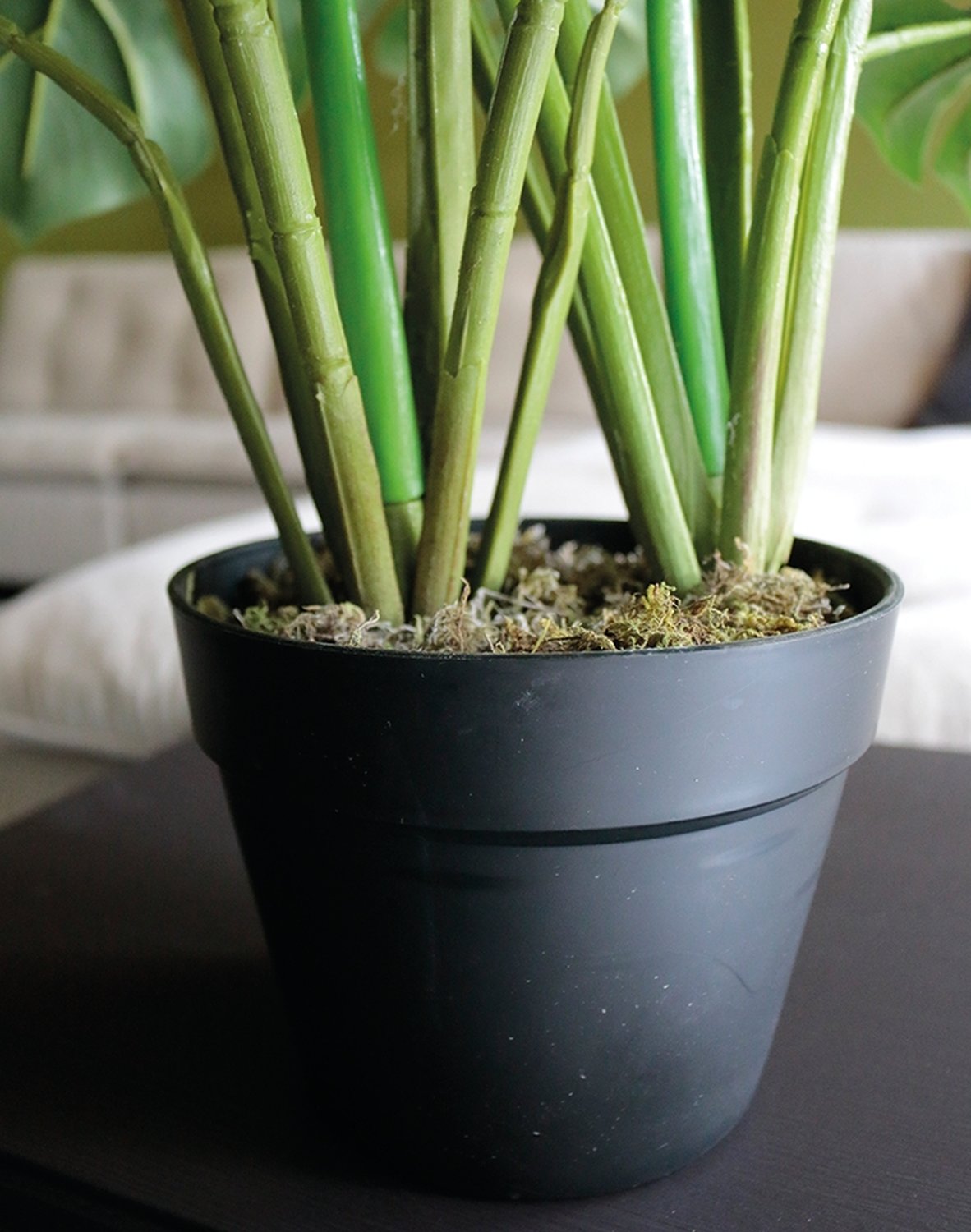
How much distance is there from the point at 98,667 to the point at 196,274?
78 centimetres

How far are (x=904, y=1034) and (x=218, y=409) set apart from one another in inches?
144

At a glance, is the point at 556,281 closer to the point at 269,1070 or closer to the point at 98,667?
the point at 269,1070

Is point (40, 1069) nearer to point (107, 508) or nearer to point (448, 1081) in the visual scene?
point (448, 1081)

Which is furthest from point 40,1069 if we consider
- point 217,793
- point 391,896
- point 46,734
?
point 46,734

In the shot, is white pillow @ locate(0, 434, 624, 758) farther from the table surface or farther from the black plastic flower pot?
the black plastic flower pot

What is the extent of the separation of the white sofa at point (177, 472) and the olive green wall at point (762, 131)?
0.22 metres

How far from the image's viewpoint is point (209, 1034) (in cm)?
43

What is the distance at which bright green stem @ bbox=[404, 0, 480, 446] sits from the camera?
1.24 feet

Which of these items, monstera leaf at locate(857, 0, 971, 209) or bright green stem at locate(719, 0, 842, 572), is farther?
monstera leaf at locate(857, 0, 971, 209)

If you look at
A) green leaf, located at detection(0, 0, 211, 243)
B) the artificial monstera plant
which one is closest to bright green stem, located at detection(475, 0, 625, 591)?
the artificial monstera plant

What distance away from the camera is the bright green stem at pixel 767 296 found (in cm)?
36

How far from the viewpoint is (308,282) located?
0.33 m

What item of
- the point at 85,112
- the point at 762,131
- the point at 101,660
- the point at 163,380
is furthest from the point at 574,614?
the point at 163,380

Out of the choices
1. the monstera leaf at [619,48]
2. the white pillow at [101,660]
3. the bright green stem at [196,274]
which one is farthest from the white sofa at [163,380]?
the bright green stem at [196,274]
